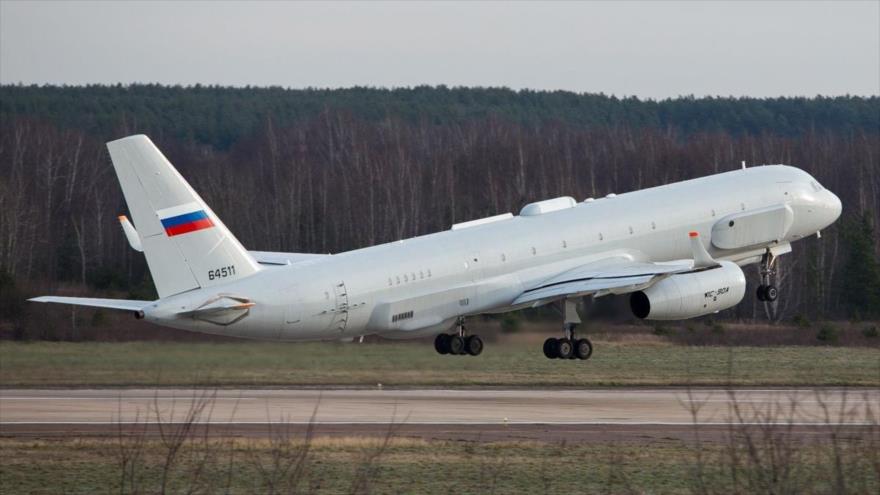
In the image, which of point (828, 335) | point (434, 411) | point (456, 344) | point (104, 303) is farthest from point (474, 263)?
point (828, 335)

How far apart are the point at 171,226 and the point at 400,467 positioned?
10008 millimetres

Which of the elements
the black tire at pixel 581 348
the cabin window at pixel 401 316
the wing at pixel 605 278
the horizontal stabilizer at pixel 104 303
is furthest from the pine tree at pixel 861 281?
the horizontal stabilizer at pixel 104 303

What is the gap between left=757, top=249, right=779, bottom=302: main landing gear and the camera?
176 ft

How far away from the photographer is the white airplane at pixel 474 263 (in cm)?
4188

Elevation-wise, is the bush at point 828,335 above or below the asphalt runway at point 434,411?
above

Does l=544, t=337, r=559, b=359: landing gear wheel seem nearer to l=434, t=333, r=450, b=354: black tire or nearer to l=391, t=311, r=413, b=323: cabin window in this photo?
l=434, t=333, r=450, b=354: black tire

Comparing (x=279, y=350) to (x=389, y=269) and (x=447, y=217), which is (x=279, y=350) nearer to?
(x=389, y=269)

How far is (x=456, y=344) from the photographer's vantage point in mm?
49656

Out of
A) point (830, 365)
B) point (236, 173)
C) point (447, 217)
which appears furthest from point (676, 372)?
point (236, 173)

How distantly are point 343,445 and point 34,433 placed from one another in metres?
8.86

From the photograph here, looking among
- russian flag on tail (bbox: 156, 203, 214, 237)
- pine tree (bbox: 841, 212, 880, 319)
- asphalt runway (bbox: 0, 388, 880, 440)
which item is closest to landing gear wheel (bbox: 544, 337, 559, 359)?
asphalt runway (bbox: 0, 388, 880, 440)

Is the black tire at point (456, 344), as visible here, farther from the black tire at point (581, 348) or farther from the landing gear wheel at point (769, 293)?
the landing gear wheel at point (769, 293)

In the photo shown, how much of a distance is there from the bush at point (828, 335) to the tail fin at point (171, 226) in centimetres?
3508

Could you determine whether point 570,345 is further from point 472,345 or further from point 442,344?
point 442,344
